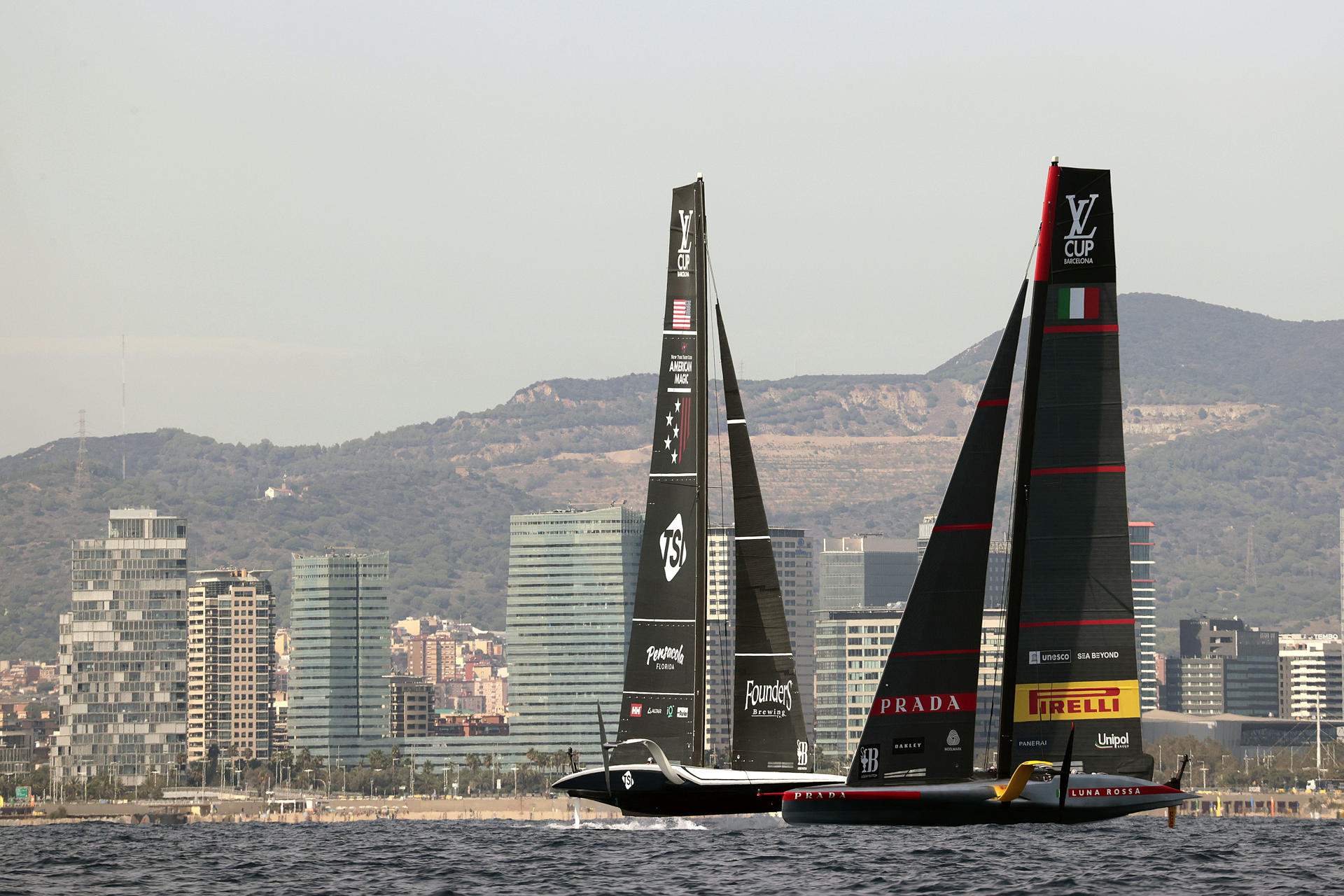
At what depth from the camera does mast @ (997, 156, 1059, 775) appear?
42.9 metres

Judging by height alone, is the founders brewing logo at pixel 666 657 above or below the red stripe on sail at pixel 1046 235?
below

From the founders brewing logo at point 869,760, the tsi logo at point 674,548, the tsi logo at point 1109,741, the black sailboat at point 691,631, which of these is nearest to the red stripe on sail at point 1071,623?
the tsi logo at point 1109,741

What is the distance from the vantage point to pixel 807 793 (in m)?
44.1

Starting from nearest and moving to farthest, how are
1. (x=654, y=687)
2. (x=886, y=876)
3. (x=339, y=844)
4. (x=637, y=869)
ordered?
(x=886, y=876), (x=637, y=869), (x=654, y=687), (x=339, y=844)

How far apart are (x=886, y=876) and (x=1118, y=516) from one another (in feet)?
30.3

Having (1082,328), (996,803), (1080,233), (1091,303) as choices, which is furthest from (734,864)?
(1080,233)

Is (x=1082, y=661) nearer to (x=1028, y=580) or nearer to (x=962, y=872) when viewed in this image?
(x=1028, y=580)

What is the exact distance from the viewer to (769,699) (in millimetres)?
52719

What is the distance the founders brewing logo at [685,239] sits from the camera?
55.0 meters

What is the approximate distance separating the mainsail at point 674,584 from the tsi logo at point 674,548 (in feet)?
0.06

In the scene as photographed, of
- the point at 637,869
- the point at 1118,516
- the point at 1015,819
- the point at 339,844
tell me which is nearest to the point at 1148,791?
the point at 1015,819

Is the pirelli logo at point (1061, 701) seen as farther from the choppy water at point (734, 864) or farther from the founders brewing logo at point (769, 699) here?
the founders brewing logo at point (769, 699)

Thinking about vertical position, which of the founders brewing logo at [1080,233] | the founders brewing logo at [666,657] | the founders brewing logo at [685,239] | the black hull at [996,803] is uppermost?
the founders brewing logo at [685,239]

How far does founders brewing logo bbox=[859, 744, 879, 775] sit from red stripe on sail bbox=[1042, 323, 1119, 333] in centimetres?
899
